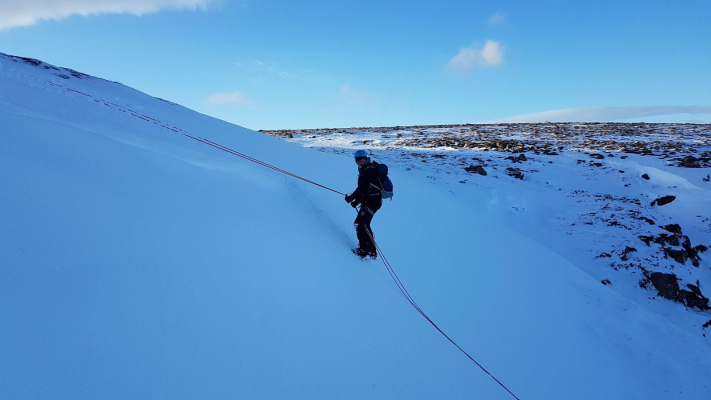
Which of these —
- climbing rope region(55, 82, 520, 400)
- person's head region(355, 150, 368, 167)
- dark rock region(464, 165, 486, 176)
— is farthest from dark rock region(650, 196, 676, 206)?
person's head region(355, 150, 368, 167)

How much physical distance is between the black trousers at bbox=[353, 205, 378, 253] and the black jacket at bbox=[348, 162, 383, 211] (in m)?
0.09

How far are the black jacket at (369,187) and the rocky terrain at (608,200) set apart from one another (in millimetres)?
7666

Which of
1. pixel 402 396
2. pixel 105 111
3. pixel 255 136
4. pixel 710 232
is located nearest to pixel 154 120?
pixel 105 111

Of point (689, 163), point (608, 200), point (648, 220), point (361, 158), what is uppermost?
point (361, 158)

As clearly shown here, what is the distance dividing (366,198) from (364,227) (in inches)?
18.2

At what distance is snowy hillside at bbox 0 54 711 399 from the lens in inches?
101

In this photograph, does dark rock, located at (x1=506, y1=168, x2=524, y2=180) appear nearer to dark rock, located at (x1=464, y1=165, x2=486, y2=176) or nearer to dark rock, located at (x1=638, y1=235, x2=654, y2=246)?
dark rock, located at (x1=464, y1=165, x2=486, y2=176)

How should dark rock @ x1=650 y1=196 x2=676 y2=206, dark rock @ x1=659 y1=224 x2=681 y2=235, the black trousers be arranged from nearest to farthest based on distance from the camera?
the black trousers
dark rock @ x1=659 y1=224 x2=681 y2=235
dark rock @ x1=650 y1=196 x2=676 y2=206

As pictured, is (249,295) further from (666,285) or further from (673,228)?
(673,228)

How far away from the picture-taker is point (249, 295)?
3.61 metres

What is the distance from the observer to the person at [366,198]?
5.43m

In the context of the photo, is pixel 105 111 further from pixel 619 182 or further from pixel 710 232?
pixel 619 182

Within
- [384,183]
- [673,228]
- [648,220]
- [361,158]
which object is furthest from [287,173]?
[648,220]

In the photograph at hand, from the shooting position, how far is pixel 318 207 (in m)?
6.87
